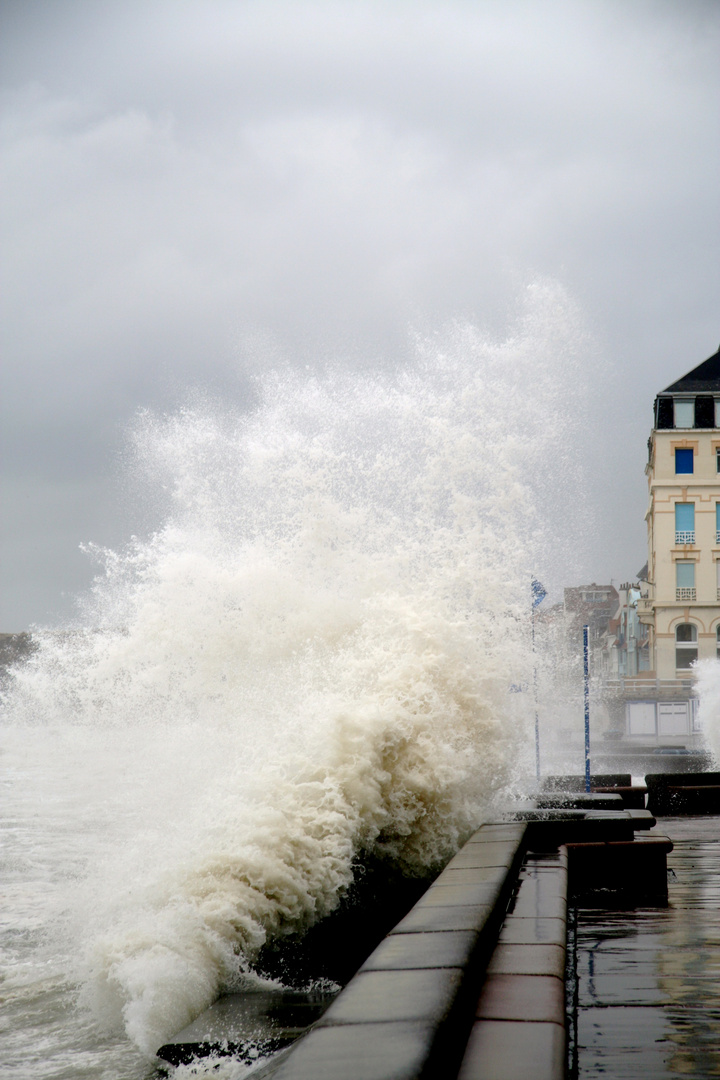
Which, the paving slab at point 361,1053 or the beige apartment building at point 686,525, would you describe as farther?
the beige apartment building at point 686,525

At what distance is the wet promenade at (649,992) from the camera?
302 cm

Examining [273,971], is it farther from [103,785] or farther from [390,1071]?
[103,785]

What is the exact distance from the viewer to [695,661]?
4478cm

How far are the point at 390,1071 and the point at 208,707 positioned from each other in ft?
36.4

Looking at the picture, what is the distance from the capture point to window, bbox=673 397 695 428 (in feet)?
156

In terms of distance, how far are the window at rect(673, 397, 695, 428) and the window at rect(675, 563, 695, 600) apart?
7.13 meters

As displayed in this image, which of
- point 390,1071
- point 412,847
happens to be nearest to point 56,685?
point 412,847

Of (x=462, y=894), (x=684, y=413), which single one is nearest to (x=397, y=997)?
(x=462, y=894)

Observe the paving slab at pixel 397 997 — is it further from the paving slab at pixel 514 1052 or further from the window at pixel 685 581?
the window at pixel 685 581

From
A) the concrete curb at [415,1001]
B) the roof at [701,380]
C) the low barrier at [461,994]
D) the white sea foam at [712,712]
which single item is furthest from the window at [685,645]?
the concrete curb at [415,1001]

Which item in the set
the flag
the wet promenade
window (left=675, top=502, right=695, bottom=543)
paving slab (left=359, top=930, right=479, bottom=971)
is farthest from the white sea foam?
paving slab (left=359, top=930, right=479, bottom=971)

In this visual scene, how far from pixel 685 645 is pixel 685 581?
3.21 meters

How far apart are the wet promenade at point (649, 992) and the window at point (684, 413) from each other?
44487mm

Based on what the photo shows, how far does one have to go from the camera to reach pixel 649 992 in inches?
150
